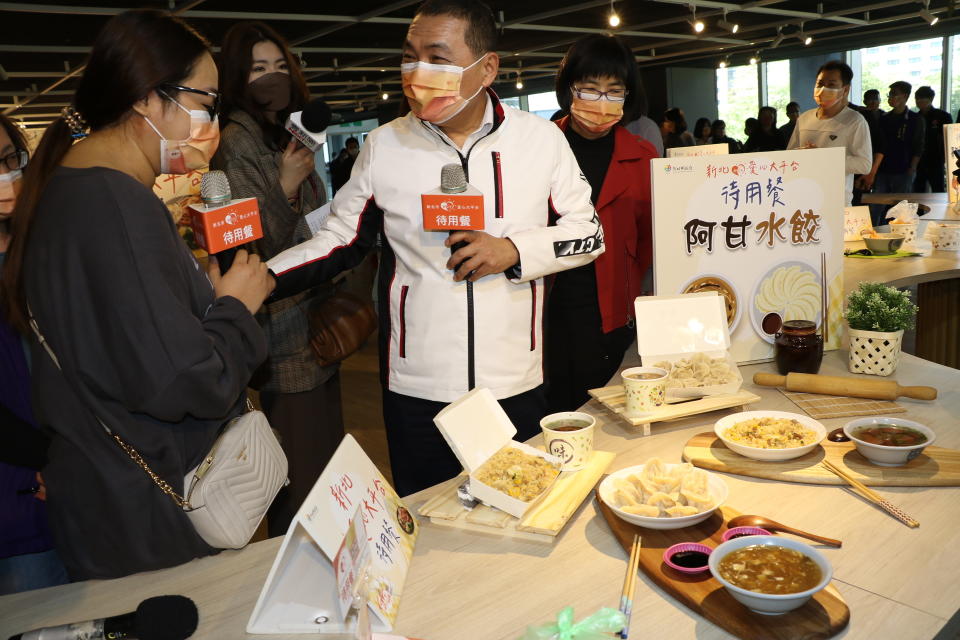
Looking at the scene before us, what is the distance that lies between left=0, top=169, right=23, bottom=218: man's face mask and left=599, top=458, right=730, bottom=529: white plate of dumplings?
1.60 meters

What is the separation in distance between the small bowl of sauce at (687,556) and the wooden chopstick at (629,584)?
0.05 m

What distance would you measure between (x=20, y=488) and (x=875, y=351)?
7.08 feet

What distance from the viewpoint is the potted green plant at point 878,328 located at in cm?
205

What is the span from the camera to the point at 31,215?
52.9 inches

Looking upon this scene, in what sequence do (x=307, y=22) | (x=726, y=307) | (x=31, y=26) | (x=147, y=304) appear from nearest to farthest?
1. (x=147, y=304)
2. (x=726, y=307)
3. (x=31, y=26)
4. (x=307, y=22)

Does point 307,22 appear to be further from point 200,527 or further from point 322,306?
point 200,527

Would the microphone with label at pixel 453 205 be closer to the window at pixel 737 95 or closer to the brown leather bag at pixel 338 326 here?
the brown leather bag at pixel 338 326

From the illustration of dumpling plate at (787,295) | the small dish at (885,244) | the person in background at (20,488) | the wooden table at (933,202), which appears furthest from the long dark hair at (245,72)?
the wooden table at (933,202)

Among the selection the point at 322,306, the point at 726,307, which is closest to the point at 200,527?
the point at 322,306

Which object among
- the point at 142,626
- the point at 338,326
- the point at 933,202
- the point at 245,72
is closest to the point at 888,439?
the point at 142,626

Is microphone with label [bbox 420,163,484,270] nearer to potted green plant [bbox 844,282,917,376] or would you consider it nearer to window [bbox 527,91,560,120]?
potted green plant [bbox 844,282,917,376]

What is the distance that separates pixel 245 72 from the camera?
2.40 metres

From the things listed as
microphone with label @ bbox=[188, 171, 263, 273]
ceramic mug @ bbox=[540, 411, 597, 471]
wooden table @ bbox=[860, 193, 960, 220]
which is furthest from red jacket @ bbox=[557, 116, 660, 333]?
wooden table @ bbox=[860, 193, 960, 220]

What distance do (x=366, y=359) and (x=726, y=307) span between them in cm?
457
